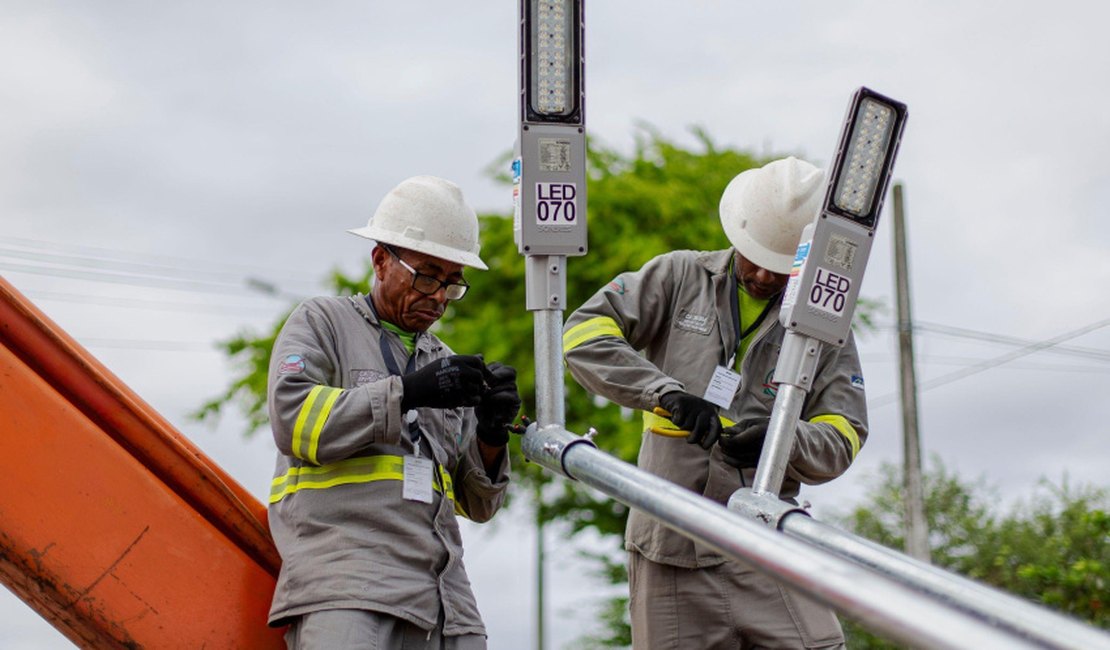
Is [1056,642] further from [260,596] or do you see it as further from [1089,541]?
[1089,541]

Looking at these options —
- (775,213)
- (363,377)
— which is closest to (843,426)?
(775,213)

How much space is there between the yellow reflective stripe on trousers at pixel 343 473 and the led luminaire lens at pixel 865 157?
1301 millimetres

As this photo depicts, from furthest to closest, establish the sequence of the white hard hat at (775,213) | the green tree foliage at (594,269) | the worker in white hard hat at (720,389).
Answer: the green tree foliage at (594,269), the white hard hat at (775,213), the worker in white hard hat at (720,389)

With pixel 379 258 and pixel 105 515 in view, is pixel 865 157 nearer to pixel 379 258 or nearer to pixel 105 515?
pixel 379 258

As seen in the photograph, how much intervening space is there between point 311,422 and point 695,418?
103cm

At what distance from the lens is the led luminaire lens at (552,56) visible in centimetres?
351

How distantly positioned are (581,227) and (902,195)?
1270 centimetres

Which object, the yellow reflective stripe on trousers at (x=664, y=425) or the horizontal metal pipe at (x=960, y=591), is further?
the yellow reflective stripe on trousers at (x=664, y=425)

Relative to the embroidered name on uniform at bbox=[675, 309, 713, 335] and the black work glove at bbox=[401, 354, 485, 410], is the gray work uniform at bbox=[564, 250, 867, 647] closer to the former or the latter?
the embroidered name on uniform at bbox=[675, 309, 713, 335]

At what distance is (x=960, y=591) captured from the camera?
96.6 inches

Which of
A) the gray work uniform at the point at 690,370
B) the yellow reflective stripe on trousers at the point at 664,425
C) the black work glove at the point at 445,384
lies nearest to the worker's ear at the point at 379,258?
the black work glove at the point at 445,384

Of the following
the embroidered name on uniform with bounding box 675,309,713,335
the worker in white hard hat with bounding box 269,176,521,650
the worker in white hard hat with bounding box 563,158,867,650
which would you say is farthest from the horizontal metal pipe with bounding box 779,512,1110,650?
the embroidered name on uniform with bounding box 675,309,713,335

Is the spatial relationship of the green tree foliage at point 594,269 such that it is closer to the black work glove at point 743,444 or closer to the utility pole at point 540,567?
the utility pole at point 540,567

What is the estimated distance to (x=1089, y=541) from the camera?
A: 11781 millimetres
